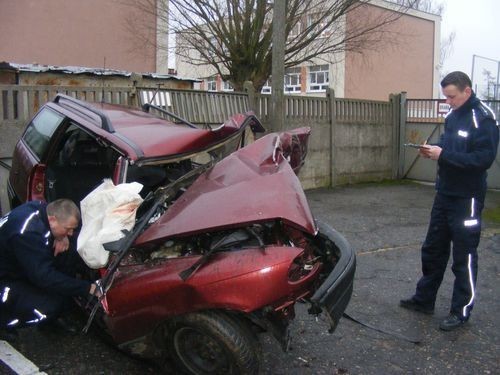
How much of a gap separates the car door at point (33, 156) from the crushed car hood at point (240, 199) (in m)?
1.66

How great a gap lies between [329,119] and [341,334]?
755 cm

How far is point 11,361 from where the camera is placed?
3.30 meters

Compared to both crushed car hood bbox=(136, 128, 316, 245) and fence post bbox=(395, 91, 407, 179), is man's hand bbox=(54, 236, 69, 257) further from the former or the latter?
fence post bbox=(395, 91, 407, 179)

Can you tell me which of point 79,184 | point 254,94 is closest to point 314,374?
point 79,184

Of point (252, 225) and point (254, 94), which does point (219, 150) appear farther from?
point (254, 94)

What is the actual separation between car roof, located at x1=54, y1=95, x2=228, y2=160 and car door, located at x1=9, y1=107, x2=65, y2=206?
12.9 inches

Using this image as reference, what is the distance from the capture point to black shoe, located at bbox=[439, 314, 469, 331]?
157 inches

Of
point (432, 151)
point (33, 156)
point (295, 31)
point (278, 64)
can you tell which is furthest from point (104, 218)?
point (295, 31)

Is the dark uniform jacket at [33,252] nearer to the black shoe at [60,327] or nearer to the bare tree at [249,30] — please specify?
the black shoe at [60,327]

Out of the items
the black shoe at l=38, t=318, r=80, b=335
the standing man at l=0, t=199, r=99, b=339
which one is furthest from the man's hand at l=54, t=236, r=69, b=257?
the black shoe at l=38, t=318, r=80, b=335

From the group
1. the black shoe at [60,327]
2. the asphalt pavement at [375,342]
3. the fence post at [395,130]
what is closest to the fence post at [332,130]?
the fence post at [395,130]

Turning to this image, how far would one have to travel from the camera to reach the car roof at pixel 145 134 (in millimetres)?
3457

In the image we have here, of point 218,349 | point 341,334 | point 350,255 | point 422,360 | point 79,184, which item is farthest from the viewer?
point 79,184

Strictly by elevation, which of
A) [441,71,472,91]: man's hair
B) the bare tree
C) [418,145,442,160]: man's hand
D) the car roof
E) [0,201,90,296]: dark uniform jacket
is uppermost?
the bare tree
